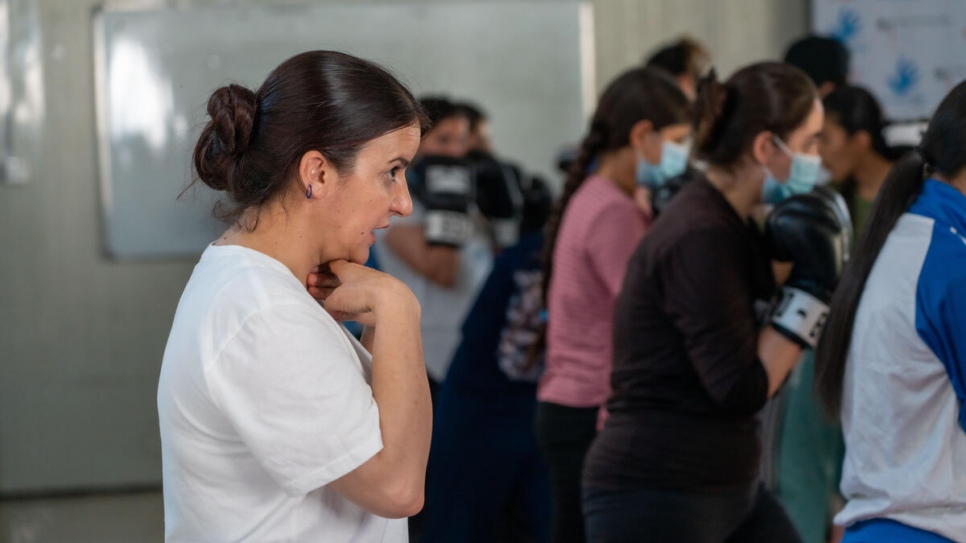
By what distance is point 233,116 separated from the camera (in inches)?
48.5

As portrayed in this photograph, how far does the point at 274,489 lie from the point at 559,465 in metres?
1.26

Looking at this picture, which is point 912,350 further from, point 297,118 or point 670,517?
point 297,118

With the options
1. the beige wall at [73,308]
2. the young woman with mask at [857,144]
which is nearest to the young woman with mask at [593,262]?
the young woman with mask at [857,144]

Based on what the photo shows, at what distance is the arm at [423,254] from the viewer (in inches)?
138

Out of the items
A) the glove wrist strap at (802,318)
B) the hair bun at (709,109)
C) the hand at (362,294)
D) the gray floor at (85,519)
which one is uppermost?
the hair bun at (709,109)

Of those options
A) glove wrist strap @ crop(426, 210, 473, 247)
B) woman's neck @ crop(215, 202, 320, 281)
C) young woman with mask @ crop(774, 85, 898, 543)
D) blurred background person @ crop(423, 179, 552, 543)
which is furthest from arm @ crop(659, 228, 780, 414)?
glove wrist strap @ crop(426, 210, 473, 247)

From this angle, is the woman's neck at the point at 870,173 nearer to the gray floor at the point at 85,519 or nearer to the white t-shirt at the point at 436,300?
the white t-shirt at the point at 436,300

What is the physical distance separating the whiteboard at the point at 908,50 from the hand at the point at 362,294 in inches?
150

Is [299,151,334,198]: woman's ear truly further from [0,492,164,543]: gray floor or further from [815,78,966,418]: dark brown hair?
[0,492,164,543]: gray floor

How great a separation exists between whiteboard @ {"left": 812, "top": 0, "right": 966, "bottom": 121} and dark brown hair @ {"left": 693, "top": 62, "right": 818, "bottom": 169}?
9.21 ft

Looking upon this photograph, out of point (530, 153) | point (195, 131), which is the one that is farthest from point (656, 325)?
point (530, 153)

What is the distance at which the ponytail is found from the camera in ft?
5.35

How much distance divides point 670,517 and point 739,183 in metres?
0.62

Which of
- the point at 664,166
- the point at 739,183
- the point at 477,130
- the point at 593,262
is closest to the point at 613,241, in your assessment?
the point at 593,262
